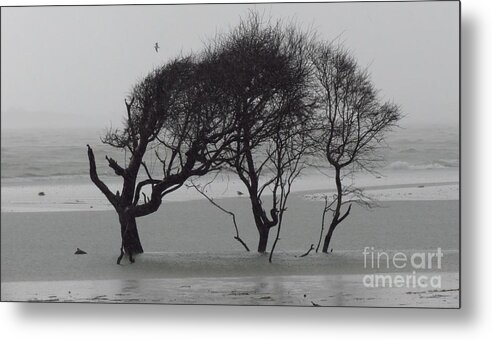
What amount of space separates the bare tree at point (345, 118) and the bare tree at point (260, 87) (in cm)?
9

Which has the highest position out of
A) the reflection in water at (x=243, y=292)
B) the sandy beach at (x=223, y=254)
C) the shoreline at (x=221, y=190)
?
the shoreline at (x=221, y=190)

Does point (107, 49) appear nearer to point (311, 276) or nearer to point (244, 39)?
point (244, 39)

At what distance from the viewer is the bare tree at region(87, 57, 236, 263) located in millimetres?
4539

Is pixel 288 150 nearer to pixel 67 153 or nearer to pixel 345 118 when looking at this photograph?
pixel 345 118

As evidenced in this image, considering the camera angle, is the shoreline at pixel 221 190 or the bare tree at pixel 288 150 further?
the bare tree at pixel 288 150

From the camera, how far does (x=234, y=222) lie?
4.56m

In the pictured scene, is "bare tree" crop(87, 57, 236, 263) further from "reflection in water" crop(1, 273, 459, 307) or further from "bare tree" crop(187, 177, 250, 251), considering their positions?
"reflection in water" crop(1, 273, 459, 307)

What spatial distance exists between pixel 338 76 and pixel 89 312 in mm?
1666

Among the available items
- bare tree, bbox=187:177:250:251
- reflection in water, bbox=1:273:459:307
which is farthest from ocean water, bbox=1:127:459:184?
reflection in water, bbox=1:273:459:307

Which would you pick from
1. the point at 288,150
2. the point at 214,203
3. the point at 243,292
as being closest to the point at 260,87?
the point at 288,150

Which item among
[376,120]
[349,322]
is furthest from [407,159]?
[349,322]

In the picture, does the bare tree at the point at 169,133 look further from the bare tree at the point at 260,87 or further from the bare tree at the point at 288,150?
the bare tree at the point at 288,150

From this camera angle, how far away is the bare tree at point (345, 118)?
4.47 metres

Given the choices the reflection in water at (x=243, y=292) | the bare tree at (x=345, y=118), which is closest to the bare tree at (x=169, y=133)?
the reflection in water at (x=243, y=292)
